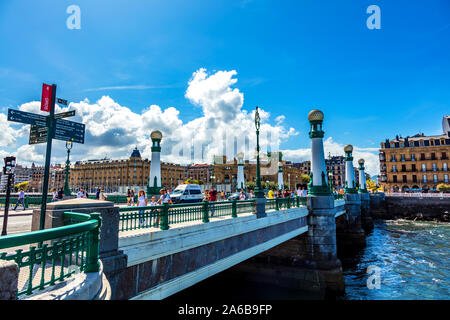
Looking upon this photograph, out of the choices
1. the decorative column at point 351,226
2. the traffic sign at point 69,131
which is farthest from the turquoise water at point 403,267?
the traffic sign at point 69,131

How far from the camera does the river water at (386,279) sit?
13.0m

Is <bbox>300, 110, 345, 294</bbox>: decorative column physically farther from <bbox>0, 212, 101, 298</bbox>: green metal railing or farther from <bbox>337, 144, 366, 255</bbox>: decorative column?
<bbox>0, 212, 101, 298</bbox>: green metal railing

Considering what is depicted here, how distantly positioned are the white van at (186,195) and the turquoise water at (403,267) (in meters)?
11.9

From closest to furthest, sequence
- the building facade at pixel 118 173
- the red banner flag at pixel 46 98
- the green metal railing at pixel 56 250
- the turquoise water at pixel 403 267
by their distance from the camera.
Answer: the green metal railing at pixel 56 250 → the red banner flag at pixel 46 98 → the turquoise water at pixel 403 267 → the building facade at pixel 118 173

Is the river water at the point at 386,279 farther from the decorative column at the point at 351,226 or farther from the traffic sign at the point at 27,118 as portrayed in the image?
the traffic sign at the point at 27,118

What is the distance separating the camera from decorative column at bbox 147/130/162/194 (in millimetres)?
15742

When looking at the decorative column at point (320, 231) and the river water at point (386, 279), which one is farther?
the decorative column at point (320, 231)

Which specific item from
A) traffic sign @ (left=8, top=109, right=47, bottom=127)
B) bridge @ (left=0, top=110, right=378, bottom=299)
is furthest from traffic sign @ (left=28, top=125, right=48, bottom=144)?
bridge @ (left=0, top=110, right=378, bottom=299)

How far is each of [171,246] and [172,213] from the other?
3.10 ft

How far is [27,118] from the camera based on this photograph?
204 inches

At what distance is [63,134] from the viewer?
5508 mm

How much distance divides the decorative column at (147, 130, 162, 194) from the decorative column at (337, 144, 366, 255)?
17.6 metres

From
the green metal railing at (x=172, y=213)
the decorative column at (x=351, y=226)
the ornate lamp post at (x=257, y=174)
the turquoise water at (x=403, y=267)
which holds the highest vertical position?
the ornate lamp post at (x=257, y=174)

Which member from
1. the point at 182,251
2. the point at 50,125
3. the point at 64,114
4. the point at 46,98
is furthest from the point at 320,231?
the point at 46,98
